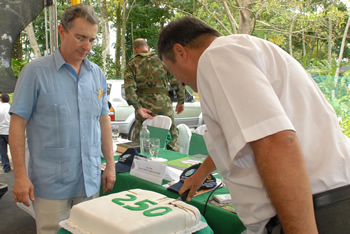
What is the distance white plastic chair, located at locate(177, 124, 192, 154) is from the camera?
4057 mm

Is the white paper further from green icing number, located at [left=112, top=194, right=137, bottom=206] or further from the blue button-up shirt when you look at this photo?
green icing number, located at [left=112, top=194, right=137, bottom=206]

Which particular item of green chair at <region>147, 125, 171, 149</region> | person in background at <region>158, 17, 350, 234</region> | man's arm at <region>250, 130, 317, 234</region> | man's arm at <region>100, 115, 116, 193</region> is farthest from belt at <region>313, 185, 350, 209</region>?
green chair at <region>147, 125, 171, 149</region>

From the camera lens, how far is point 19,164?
162cm

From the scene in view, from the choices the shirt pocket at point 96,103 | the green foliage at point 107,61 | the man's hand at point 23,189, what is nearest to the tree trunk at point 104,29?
the green foliage at point 107,61

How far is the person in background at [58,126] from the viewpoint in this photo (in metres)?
1.62

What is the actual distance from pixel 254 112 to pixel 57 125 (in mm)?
1240

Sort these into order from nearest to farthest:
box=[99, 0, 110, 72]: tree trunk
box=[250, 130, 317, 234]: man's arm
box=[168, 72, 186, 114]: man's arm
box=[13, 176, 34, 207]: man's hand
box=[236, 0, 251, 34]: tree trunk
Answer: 1. box=[250, 130, 317, 234]: man's arm
2. box=[13, 176, 34, 207]: man's hand
3. box=[168, 72, 186, 114]: man's arm
4. box=[236, 0, 251, 34]: tree trunk
5. box=[99, 0, 110, 72]: tree trunk

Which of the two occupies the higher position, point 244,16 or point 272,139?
point 244,16

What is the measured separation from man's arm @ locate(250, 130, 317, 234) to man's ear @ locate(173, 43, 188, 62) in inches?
17.9

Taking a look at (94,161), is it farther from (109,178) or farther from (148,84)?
(148,84)

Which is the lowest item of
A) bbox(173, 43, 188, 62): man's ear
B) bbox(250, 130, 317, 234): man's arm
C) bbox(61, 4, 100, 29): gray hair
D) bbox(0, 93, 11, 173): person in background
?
bbox(0, 93, 11, 173): person in background

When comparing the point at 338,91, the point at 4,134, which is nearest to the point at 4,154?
the point at 4,134

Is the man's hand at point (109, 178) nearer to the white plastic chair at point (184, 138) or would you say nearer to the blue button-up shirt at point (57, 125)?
the blue button-up shirt at point (57, 125)

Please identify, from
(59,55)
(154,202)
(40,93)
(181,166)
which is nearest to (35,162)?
(40,93)
